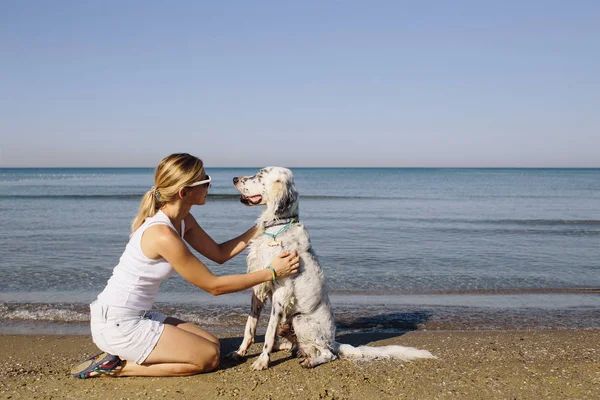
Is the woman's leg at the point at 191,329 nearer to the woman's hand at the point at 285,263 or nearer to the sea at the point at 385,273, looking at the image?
the woman's hand at the point at 285,263

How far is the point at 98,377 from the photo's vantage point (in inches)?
158

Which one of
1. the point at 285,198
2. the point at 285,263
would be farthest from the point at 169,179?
the point at 285,263

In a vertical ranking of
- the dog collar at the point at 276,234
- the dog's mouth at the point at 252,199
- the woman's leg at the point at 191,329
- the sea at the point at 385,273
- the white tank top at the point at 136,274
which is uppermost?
the dog's mouth at the point at 252,199

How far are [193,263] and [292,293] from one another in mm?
925

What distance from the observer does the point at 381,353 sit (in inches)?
175

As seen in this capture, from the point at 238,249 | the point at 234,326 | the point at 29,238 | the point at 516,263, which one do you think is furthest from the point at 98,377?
the point at 29,238

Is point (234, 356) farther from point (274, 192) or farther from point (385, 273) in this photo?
point (385, 273)

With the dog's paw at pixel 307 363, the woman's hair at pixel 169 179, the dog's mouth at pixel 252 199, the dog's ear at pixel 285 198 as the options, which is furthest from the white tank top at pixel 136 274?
the dog's paw at pixel 307 363

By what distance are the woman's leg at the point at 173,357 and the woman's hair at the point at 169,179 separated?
37.1 inches

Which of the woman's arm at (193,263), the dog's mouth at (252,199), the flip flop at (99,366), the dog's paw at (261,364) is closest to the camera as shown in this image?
the woman's arm at (193,263)

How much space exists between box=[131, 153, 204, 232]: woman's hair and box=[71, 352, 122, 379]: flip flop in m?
1.03

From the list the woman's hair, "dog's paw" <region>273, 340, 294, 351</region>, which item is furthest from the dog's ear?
"dog's paw" <region>273, 340, 294, 351</region>

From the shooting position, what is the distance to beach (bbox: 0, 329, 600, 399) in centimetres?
376

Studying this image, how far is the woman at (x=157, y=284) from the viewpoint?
3.80 meters
